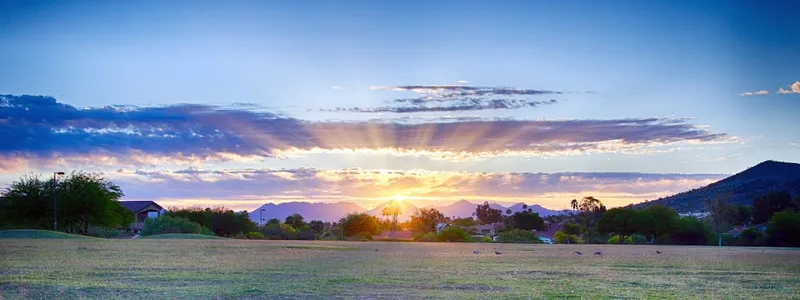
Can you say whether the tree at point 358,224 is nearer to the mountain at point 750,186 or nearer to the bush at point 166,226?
the bush at point 166,226

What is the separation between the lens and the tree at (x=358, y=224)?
11119 cm

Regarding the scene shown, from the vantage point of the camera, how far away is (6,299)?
12570 millimetres

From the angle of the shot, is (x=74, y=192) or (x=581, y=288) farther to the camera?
(x=74, y=192)

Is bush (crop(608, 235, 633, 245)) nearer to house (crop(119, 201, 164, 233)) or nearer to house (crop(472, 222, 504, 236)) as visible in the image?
house (crop(472, 222, 504, 236))

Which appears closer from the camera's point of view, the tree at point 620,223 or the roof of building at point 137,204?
the tree at point 620,223

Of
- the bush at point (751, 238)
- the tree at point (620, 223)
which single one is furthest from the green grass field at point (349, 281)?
the tree at point (620, 223)

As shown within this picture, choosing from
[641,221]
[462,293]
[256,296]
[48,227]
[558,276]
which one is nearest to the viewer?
[256,296]

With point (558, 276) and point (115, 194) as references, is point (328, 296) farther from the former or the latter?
point (115, 194)

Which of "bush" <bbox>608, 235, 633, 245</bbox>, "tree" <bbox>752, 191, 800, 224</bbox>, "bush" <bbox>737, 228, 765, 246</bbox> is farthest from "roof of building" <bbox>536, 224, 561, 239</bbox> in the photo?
"bush" <bbox>737, 228, 765, 246</bbox>

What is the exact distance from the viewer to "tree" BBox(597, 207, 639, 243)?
86.6m

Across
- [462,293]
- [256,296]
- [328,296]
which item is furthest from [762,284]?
[256,296]

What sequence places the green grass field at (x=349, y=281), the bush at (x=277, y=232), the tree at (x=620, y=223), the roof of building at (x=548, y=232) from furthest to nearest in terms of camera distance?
the roof of building at (x=548, y=232)
the tree at (x=620, y=223)
the bush at (x=277, y=232)
the green grass field at (x=349, y=281)

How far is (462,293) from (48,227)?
6519cm

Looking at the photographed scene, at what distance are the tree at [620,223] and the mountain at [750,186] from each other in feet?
209
